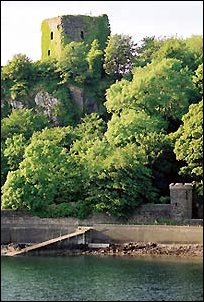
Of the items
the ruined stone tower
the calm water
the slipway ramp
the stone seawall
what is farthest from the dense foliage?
the calm water

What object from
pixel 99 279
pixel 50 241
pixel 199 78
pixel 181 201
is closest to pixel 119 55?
pixel 199 78

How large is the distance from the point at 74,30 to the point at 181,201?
20.6m

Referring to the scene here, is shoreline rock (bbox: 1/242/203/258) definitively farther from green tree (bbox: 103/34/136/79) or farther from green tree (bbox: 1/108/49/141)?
green tree (bbox: 103/34/136/79)

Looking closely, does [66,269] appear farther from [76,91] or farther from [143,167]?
[76,91]

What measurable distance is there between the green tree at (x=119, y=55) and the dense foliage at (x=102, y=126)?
0.07m

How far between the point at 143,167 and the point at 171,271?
487 inches

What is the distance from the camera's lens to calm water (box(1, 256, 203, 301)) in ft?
121

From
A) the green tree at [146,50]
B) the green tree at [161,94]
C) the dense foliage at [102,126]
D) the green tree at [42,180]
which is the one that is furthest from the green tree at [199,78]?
the green tree at [42,180]

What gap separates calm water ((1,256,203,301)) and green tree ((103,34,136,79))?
832 inches

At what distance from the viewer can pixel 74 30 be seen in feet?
225

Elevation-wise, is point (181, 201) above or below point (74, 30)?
below

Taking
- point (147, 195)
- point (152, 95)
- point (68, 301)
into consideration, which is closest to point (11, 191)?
point (147, 195)

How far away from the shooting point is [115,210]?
172 feet

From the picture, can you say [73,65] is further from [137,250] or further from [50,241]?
[137,250]
